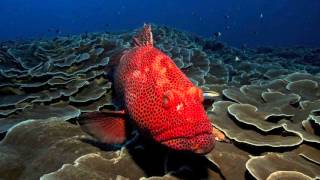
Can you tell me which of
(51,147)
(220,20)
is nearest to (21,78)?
(51,147)

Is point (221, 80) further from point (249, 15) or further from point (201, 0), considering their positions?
point (249, 15)

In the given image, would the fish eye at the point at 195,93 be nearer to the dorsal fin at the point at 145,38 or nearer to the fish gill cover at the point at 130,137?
the fish gill cover at the point at 130,137

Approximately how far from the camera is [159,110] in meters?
2.54

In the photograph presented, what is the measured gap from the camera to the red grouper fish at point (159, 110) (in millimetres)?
2387

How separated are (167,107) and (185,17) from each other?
490 feet

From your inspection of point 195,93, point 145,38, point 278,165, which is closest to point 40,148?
point 145,38

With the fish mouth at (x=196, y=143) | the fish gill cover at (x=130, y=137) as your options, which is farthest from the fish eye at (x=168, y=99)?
the fish gill cover at (x=130, y=137)

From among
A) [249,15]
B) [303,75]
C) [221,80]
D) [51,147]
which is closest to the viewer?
[51,147]

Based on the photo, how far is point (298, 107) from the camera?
476 cm

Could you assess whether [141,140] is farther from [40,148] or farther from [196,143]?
[196,143]

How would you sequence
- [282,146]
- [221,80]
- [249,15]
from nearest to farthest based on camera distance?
[282,146], [221,80], [249,15]

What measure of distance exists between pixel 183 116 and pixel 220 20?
488 ft

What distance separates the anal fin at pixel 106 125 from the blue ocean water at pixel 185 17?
315 feet

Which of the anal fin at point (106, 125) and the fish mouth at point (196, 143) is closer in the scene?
the fish mouth at point (196, 143)
